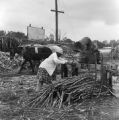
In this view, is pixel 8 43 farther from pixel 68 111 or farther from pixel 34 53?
pixel 68 111

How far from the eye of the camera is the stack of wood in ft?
20.7

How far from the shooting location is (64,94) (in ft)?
21.5

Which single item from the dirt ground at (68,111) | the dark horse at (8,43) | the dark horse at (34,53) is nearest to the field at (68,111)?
the dirt ground at (68,111)

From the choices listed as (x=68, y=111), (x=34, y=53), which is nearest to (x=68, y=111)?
(x=68, y=111)

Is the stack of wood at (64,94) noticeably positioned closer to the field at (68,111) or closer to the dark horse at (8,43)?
the field at (68,111)

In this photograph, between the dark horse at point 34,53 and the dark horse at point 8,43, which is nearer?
the dark horse at point 34,53

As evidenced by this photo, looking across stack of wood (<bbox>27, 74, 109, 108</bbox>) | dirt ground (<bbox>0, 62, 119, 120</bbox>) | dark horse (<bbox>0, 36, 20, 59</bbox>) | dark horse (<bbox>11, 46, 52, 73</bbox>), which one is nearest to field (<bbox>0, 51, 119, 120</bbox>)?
dirt ground (<bbox>0, 62, 119, 120</bbox>)

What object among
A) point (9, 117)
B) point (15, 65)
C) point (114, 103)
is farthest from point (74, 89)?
point (15, 65)

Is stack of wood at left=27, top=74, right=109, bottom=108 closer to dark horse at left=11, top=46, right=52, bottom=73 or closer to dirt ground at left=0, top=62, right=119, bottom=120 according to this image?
dirt ground at left=0, top=62, right=119, bottom=120

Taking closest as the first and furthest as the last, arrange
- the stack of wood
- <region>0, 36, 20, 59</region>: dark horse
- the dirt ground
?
Result: the dirt ground, the stack of wood, <region>0, 36, 20, 59</region>: dark horse

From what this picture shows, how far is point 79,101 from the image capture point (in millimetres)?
6617

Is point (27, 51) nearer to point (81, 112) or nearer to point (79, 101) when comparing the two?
point (79, 101)

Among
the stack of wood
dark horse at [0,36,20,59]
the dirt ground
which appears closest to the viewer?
the dirt ground

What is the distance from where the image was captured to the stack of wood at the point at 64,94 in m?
6.30
